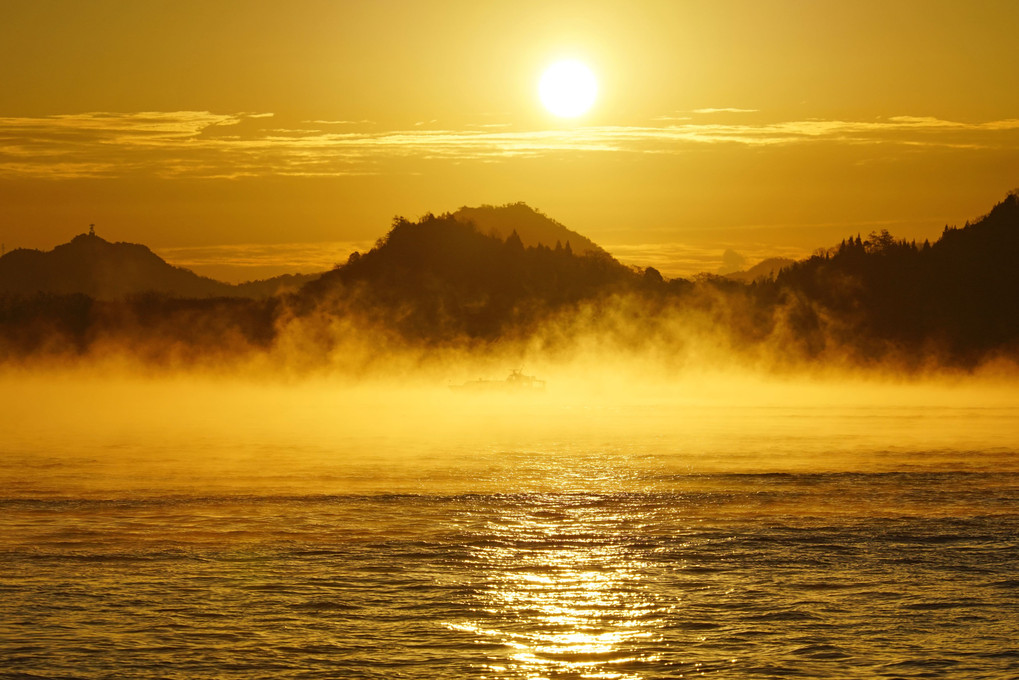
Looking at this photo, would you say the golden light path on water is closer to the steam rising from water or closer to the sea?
the sea

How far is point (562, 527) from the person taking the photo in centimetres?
3966

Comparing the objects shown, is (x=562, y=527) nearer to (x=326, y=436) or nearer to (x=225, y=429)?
(x=326, y=436)

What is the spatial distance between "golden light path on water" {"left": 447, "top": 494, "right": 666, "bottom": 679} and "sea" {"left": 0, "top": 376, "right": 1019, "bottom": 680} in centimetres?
8

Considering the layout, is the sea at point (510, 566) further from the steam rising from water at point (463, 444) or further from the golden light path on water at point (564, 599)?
the steam rising from water at point (463, 444)

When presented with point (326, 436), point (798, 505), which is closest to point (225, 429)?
point (326, 436)

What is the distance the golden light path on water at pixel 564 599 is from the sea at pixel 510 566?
82mm

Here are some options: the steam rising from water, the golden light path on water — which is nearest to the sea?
the golden light path on water

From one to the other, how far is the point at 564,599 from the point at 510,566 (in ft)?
14.4

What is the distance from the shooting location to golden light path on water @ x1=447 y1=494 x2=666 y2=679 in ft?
75.9

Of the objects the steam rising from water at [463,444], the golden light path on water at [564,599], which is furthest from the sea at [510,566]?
the steam rising from water at [463,444]

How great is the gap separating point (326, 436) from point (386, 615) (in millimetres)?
66626

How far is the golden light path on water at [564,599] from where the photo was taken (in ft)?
75.9

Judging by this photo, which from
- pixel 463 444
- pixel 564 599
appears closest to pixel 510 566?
pixel 564 599

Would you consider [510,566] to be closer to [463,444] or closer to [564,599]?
[564,599]
